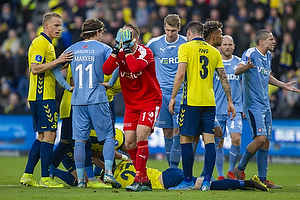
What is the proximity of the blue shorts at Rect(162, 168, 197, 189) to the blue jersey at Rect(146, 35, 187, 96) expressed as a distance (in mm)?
2050

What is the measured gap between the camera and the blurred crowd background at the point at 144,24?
1611cm

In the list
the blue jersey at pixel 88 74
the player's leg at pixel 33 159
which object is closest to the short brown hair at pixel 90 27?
the blue jersey at pixel 88 74

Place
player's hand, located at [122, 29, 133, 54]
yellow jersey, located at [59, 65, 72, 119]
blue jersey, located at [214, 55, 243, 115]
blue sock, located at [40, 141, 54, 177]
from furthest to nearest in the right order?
1. blue jersey, located at [214, 55, 243, 115]
2. yellow jersey, located at [59, 65, 72, 119]
3. blue sock, located at [40, 141, 54, 177]
4. player's hand, located at [122, 29, 133, 54]

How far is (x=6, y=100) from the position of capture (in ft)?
A: 56.5

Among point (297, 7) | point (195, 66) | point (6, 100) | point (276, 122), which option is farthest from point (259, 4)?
point (195, 66)

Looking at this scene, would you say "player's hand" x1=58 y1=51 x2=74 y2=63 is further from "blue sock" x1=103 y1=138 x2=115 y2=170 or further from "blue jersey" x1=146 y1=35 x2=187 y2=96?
"blue jersey" x1=146 y1=35 x2=187 y2=96

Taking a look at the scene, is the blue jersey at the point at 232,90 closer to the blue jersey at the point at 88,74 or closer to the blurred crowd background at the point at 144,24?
the blue jersey at the point at 88,74

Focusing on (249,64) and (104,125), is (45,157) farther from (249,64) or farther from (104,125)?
(249,64)

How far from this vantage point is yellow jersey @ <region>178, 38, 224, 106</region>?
23.5 ft

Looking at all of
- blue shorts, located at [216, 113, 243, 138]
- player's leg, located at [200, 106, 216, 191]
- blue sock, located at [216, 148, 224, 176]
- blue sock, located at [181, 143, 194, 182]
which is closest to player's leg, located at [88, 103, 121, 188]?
blue sock, located at [181, 143, 194, 182]

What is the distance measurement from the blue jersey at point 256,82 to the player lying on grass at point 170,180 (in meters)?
1.61

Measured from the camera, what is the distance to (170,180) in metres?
7.37

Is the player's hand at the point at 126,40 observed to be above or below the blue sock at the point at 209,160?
above

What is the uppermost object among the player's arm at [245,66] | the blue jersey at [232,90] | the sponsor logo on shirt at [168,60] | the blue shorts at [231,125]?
the sponsor logo on shirt at [168,60]
